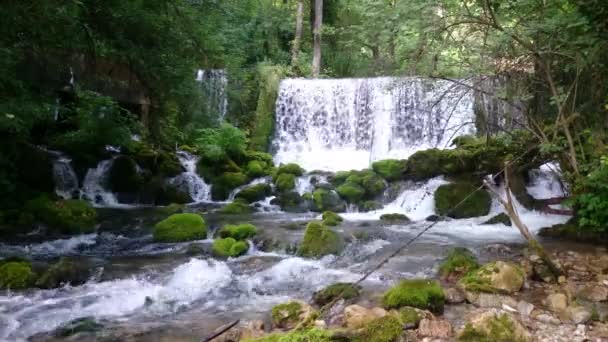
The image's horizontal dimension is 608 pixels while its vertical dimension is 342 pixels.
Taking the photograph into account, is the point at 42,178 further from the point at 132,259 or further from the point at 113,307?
the point at 113,307

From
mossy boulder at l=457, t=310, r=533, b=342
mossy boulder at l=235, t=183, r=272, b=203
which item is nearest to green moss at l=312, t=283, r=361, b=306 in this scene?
mossy boulder at l=457, t=310, r=533, b=342

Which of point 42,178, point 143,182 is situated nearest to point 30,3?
point 42,178

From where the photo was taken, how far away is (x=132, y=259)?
7762 mm

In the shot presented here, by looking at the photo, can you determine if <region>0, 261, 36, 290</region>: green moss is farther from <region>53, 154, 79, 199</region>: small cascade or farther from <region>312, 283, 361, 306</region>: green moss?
<region>53, 154, 79, 199</region>: small cascade

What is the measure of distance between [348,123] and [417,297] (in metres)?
12.9

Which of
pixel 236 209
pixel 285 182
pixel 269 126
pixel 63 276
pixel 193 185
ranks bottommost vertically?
pixel 63 276

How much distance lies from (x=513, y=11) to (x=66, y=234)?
851 cm

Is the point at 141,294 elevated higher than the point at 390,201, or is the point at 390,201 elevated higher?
the point at 390,201

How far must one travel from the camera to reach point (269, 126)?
58.4ft

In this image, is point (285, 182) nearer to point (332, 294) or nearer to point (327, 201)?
point (327, 201)

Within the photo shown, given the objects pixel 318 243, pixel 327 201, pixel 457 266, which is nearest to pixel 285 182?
pixel 327 201

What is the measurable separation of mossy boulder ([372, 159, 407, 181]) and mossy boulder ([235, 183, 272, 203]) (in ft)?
9.92

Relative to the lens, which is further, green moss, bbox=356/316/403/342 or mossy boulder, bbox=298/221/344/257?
mossy boulder, bbox=298/221/344/257

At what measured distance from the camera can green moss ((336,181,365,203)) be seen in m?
12.4
